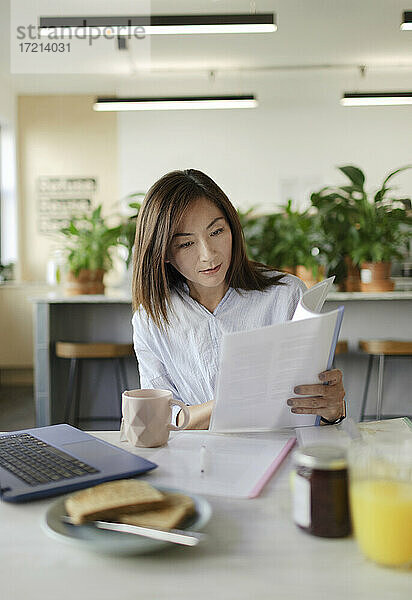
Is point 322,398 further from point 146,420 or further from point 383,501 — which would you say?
point 383,501

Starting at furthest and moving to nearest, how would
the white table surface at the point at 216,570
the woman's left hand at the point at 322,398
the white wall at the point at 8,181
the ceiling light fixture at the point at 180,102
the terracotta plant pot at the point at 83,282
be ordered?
1. the white wall at the point at 8,181
2. the ceiling light fixture at the point at 180,102
3. the terracotta plant pot at the point at 83,282
4. the woman's left hand at the point at 322,398
5. the white table surface at the point at 216,570

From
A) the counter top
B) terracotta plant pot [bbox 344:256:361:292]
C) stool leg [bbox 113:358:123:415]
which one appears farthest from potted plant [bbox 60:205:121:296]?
terracotta plant pot [bbox 344:256:361:292]

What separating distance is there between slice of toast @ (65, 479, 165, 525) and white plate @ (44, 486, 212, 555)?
0.05 ft

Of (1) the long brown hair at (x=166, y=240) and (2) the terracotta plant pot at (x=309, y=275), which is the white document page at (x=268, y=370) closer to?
(1) the long brown hair at (x=166, y=240)

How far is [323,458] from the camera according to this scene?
762mm

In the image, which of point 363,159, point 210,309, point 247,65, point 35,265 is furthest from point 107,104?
point 210,309

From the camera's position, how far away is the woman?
1.63 m

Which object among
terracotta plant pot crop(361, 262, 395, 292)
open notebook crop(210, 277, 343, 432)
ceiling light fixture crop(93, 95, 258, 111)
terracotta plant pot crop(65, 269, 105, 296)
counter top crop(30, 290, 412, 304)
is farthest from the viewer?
ceiling light fixture crop(93, 95, 258, 111)

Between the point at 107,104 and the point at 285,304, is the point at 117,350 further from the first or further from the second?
the point at 107,104

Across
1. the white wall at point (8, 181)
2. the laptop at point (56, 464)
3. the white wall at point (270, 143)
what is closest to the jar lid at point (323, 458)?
the laptop at point (56, 464)

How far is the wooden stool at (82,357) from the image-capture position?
12.4ft

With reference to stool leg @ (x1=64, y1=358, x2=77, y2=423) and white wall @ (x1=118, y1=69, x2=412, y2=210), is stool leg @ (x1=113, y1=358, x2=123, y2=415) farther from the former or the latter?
white wall @ (x1=118, y1=69, x2=412, y2=210)

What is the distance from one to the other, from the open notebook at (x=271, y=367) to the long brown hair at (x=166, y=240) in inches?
17.8

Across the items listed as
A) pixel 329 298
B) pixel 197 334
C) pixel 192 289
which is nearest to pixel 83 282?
pixel 329 298
